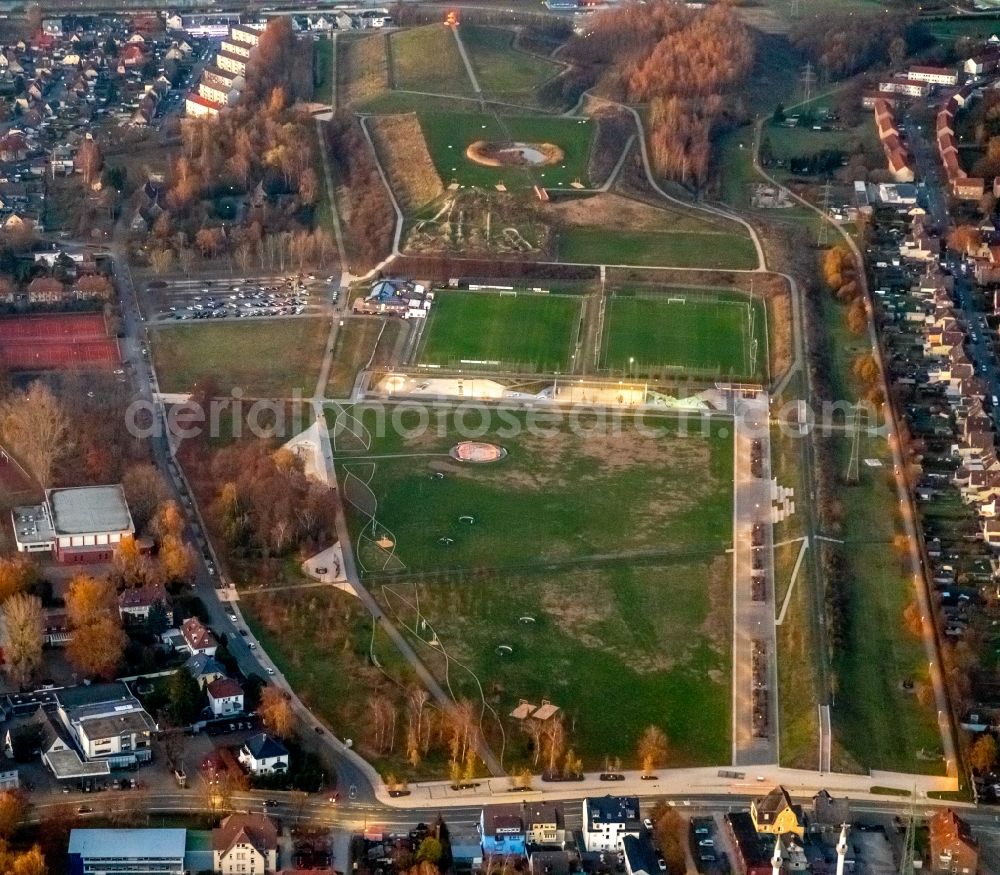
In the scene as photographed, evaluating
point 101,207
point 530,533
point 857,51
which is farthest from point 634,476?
point 857,51

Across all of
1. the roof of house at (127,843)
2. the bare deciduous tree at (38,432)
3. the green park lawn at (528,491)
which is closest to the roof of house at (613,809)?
the roof of house at (127,843)

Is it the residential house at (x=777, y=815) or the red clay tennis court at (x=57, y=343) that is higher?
the residential house at (x=777, y=815)

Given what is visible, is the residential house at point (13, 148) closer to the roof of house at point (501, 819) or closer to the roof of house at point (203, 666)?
the roof of house at point (203, 666)

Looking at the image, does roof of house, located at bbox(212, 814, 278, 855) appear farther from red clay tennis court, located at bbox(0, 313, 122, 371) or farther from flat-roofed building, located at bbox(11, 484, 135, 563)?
red clay tennis court, located at bbox(0, 313, 122, 371)

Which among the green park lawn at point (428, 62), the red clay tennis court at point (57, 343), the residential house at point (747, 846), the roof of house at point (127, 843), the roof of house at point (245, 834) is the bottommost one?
the green park lawn at point (428, 62)

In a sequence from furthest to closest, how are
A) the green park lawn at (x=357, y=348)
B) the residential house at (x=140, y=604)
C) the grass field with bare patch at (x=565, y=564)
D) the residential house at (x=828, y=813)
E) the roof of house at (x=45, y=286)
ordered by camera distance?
the roof of house at (x=45, y=286) → the green park lawn at (x=357, y=348) → the residential house at (x=140, y=604) → the grass field with bare patch at (x=565, y=564) → the residential house at (x=828, y=813)

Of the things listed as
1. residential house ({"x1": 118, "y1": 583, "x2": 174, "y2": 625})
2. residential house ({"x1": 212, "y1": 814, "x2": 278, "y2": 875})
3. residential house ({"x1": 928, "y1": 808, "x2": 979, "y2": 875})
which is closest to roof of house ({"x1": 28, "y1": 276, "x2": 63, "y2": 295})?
residential house ({"x1": 118, "y1": 583, "x2": 174, "y2": 625})

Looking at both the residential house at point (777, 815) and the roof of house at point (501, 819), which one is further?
the residential house at point (777, 815)

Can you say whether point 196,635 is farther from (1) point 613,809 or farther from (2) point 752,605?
(2) point 752,605
